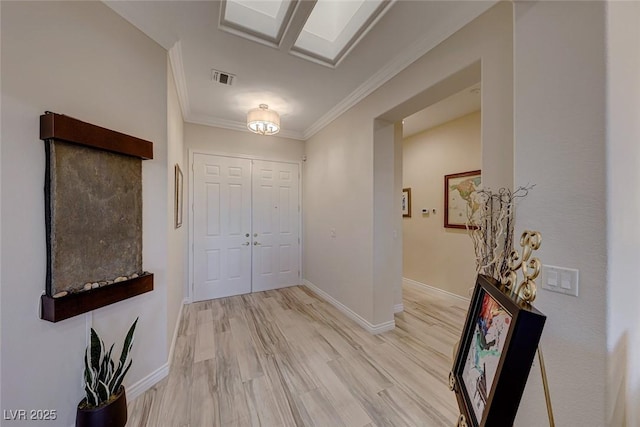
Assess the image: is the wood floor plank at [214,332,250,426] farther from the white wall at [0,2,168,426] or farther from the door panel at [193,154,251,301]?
the door panel at [193,154,251,301]

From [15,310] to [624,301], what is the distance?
9.34 feet

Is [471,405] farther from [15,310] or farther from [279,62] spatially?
[279,62]

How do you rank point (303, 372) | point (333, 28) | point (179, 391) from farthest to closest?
point (333, 28) < point (303, 372) < point (179, 391)

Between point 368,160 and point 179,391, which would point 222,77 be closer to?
point 368,160

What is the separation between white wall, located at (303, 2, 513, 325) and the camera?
1492 mm

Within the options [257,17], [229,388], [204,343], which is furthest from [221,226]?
[257,17]

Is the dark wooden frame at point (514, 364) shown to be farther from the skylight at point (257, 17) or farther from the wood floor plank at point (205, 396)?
the skylight at point (257, 17)

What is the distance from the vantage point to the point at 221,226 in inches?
144

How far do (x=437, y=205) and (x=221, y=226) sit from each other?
11.1 ft

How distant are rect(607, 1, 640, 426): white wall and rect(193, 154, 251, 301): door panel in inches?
146

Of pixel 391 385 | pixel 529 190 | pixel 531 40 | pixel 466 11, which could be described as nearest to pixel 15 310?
pixel 391 385

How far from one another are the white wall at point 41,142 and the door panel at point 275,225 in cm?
215

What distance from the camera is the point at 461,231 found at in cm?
338

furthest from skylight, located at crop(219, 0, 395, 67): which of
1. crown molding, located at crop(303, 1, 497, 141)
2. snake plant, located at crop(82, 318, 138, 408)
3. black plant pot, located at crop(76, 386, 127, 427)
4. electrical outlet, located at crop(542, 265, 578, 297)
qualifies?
black plant pot, located at crop(76, 386, 127, 427)
